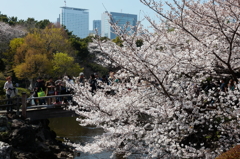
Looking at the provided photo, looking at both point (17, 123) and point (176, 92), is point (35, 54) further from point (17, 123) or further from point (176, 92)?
point (176, 92)

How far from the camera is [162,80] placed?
4730mm

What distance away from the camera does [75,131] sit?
1395 centimetres

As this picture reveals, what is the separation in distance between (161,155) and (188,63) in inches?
62.7

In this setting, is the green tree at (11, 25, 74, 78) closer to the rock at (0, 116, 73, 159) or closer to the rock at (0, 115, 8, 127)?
the rock at (0, 116, 73, 159)

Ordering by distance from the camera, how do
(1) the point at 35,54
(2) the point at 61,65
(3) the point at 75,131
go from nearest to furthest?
(3) the point at 75,131, (1) the point at 35,54, (2) the point at 61,65

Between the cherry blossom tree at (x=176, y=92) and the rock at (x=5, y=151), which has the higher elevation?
the cherry blossom tree at (x=176, y=92)

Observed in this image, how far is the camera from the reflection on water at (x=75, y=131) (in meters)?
10.5

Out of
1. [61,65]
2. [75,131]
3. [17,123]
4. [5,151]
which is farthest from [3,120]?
[61,65]

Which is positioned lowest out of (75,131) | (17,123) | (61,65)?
(75,131)

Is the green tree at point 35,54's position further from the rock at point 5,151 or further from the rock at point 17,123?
the rock at point 5,151

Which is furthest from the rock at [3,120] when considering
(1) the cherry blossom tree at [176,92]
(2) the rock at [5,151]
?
(1) the cherry blossom tree at [176,92]

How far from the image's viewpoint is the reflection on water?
414 inches

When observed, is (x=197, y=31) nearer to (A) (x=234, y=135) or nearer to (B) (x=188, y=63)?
(B) (x=188, y=63)

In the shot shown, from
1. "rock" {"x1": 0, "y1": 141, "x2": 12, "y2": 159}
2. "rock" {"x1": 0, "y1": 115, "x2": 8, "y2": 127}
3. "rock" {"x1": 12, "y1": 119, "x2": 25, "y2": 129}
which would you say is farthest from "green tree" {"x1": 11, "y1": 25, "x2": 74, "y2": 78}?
"rock" {"x1": 0, "y1": 141, "x2": 12, "y2": 159}
